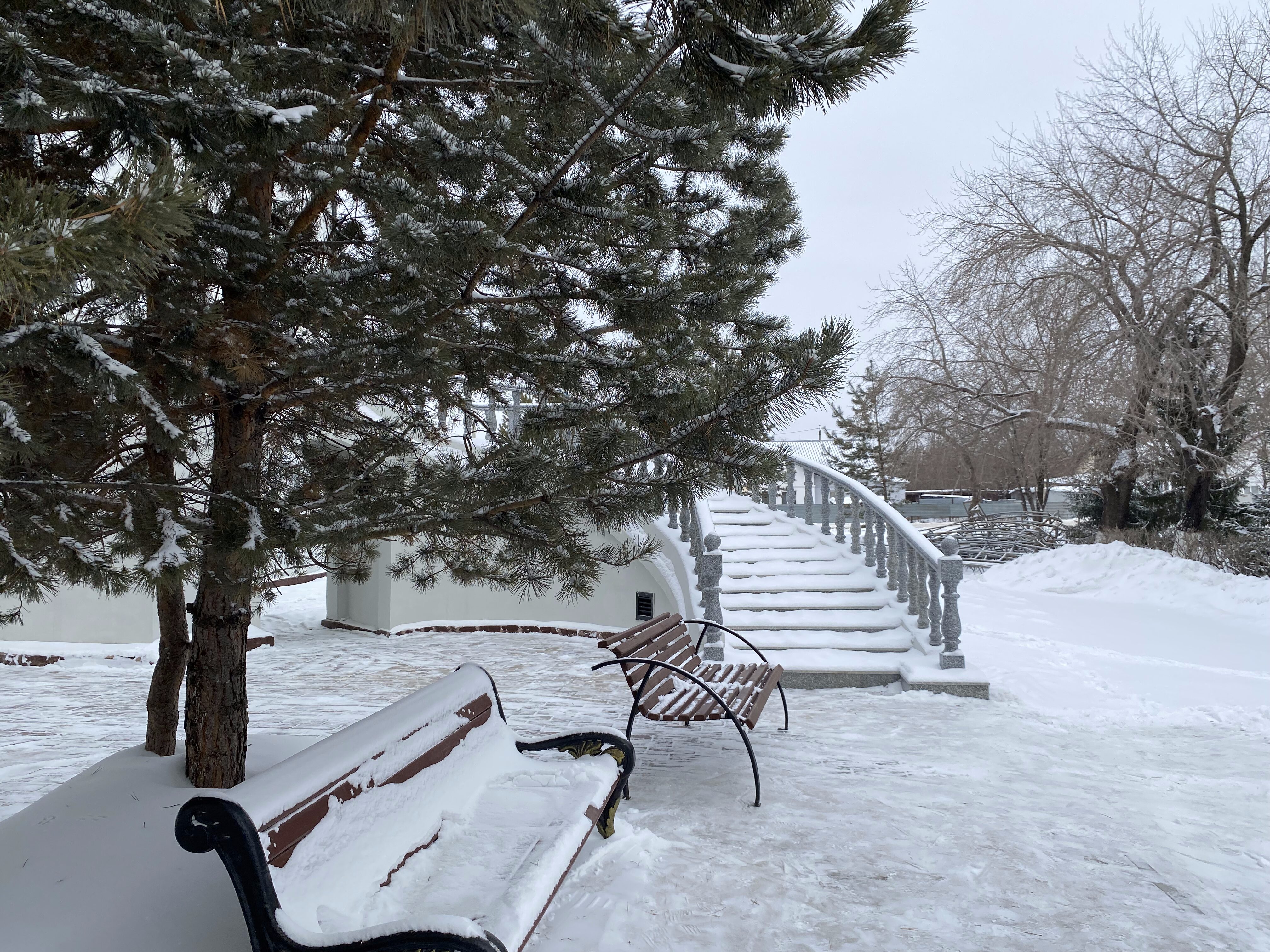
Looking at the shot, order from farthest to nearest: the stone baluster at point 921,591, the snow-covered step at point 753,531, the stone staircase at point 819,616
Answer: the snow-covered step at point 753,531
the stone baluster at point 921,591
the stone staircase at point 819,616

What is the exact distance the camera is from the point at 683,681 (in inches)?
225

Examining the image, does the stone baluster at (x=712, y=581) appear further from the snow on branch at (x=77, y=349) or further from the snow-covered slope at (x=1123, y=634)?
the snow on branch at (x=77, y=349)

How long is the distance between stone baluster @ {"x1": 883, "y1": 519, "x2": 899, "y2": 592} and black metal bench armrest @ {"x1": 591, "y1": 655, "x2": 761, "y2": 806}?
400 centimetres

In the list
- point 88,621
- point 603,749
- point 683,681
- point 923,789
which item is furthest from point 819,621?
point 88,621

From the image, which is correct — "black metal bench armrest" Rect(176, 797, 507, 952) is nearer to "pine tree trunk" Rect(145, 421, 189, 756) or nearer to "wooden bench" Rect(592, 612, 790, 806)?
"pine tree trunk" Rect(145, 421, 189, 756)

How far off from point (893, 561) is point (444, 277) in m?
6.41

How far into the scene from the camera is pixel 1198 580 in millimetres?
10156

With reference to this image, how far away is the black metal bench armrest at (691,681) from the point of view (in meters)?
4.20

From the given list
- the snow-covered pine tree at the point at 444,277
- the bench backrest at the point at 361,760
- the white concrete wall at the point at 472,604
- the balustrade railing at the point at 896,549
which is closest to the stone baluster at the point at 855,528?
the balustrade railing at the point at 896,549

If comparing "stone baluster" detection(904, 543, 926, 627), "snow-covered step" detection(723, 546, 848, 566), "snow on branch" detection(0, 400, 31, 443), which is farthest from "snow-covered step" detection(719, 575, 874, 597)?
"snow on branch" detection(0, 400, 31, 443)

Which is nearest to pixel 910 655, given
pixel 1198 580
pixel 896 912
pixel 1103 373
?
pixel 896 912

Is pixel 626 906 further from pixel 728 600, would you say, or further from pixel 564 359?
pixel 728 600

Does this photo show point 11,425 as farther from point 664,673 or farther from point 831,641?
point 831,641

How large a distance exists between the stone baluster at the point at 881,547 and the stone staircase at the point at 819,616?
8 centimetres
